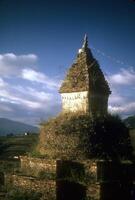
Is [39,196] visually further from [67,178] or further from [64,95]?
[64,95]

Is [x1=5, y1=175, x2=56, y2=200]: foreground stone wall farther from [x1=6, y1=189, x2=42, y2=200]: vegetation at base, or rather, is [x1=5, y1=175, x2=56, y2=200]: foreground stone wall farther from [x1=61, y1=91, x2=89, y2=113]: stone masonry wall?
[x1=61, y1=91, x2=89, y2=113]: stone masonry wall

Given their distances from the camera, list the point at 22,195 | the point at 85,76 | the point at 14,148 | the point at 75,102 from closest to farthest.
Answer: the point at 22,195
the point at 75,102
the point at 85,76
the point at 14,148

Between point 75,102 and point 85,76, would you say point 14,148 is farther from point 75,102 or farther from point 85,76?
point 85,76

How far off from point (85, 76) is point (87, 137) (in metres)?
3.24

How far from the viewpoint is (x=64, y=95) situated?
57.7 feet

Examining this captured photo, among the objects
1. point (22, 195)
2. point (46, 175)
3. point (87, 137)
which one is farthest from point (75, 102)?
point (22, 195)

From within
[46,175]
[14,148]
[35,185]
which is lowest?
[35,185]

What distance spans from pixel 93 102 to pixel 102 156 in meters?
2.74

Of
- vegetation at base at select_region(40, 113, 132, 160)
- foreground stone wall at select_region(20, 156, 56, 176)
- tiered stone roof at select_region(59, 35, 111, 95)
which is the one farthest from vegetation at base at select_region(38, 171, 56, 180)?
tiered stone roof at select_region(59, 35, 111, 95)

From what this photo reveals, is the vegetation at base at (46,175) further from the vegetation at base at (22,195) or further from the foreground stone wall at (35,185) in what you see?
the vegetation at base at (22,195)

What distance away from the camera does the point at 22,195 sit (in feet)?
49.2

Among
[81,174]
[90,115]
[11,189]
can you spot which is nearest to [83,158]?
[81,174]

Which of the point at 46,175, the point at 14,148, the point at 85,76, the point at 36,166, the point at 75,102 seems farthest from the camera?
the point at 14,148

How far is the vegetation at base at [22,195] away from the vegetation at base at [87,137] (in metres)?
1.89
